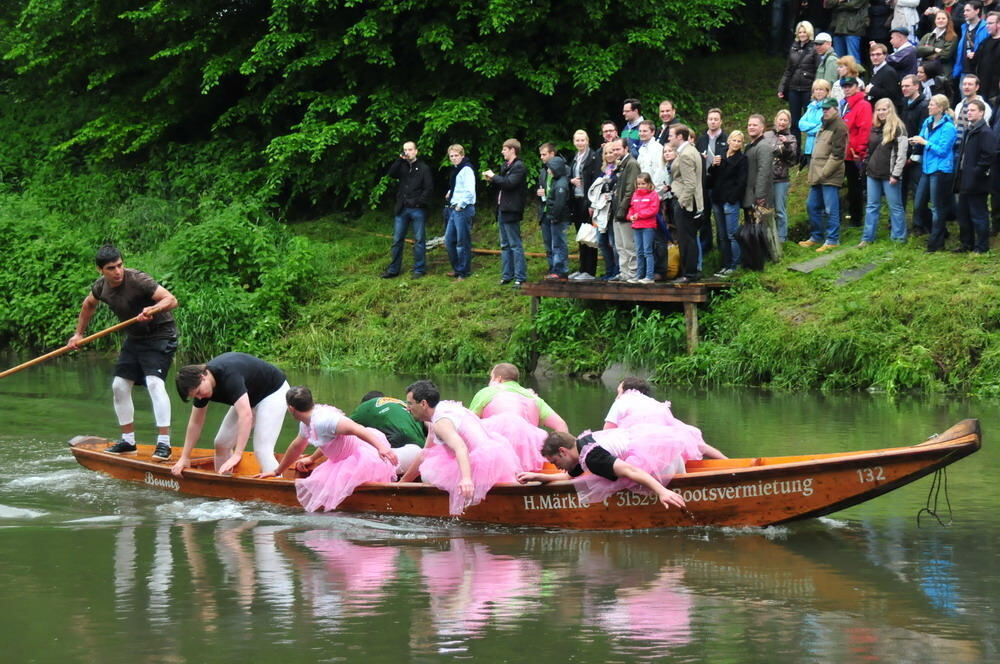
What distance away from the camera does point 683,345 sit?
18812 mm

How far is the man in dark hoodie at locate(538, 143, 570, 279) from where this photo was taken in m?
19.5

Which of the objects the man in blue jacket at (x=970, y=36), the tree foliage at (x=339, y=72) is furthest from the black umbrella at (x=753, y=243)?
the tree foliage at (x=339, y=72)

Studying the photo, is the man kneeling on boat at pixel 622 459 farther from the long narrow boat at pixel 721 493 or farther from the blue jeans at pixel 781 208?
the blue jeans at pixel 781 208

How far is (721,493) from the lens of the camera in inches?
400

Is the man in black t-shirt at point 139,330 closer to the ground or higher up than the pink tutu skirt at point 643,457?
higher up

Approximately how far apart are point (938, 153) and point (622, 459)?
9056 millimetres

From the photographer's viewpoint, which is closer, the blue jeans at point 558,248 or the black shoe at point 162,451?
the black shoe at point 162,451

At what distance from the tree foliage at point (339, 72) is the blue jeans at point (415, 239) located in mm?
1571

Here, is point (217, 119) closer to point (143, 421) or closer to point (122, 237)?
point (122, 237)

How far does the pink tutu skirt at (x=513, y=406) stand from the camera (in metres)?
11.3

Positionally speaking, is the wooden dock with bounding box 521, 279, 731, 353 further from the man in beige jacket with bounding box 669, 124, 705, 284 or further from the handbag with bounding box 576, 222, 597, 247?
the man in beige jacket with bounding box 669, 124, 705, 284

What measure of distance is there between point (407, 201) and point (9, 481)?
32.7ft

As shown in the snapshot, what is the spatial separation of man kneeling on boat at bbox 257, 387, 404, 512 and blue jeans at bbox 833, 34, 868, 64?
12.9 m

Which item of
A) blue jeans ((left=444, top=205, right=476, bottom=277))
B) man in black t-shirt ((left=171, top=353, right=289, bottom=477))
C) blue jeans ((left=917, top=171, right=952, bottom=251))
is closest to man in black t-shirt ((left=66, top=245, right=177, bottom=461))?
man in black t-shirt ((left=171, top=353, right=289, bottom=477))
